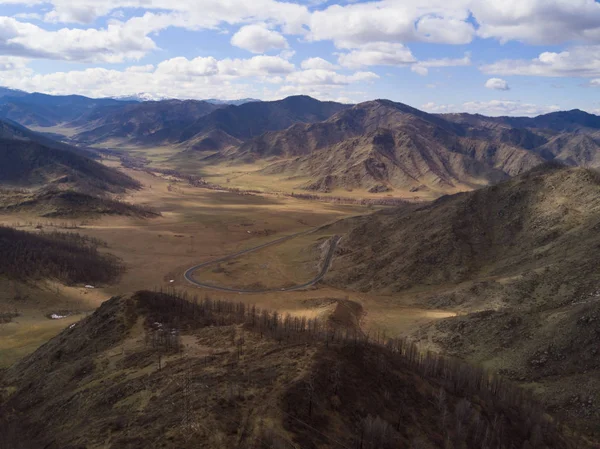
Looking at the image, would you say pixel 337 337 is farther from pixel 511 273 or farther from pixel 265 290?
pixel 265 290

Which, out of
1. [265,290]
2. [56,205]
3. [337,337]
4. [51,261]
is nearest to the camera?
[337,337]

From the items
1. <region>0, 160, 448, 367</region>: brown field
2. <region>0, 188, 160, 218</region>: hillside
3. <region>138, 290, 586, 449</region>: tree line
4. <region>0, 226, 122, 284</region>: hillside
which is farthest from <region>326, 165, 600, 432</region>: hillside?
<region>0, 188, 160, 218</region>: hillside

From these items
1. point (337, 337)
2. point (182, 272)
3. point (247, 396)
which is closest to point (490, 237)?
point (337, 337)

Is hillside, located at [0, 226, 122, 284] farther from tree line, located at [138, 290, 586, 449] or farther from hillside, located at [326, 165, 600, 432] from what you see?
hillside, located at [326, 165, 600, 432]

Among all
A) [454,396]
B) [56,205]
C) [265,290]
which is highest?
[56,205]

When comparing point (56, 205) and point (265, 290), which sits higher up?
point (56, 205)

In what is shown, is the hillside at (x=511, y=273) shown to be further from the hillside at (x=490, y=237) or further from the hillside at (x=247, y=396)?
the hillside at (x=247, y=396)
